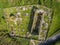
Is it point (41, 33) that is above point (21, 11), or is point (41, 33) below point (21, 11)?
below

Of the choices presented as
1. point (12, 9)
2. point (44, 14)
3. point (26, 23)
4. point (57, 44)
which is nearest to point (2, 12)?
point (12, 9)

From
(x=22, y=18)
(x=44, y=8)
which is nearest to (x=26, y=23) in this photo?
(x=22, y=18)

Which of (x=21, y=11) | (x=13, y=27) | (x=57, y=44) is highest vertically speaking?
(x=21, y=11)

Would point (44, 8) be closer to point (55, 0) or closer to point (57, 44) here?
point (55, 0)

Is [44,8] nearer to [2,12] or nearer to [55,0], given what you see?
[55,0]

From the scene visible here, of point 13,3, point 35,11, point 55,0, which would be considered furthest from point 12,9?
point 55,0

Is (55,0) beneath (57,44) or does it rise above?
above

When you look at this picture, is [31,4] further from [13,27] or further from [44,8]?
[13,27]
